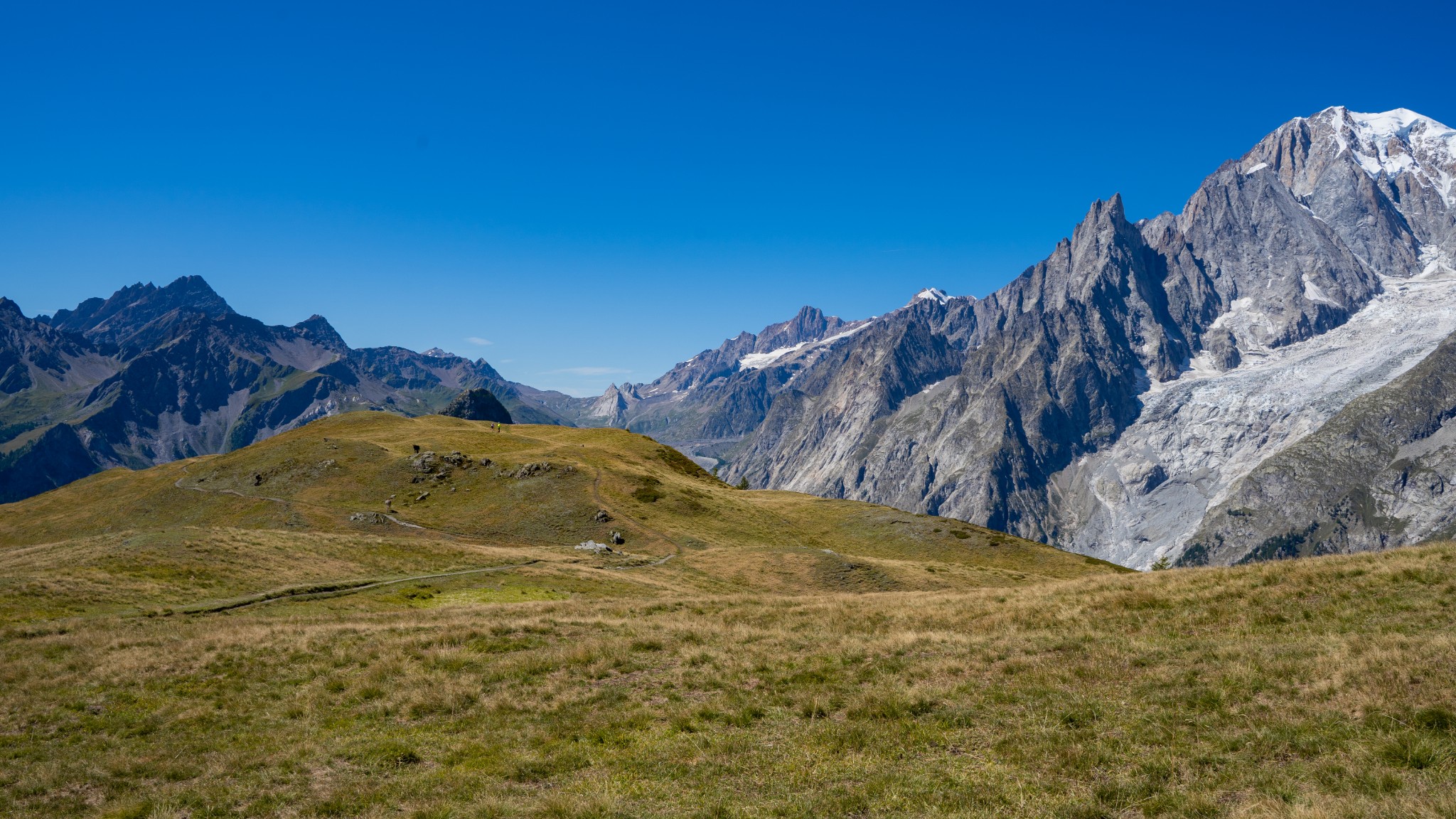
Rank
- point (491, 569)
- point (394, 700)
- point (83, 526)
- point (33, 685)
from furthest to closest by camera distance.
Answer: point (83, 526) → point (491, 569) → point (33, 685) → point (394, 700)

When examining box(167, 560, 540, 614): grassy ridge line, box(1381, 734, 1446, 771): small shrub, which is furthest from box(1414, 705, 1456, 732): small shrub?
box(167, 560, 540, 614): grassy ridge line

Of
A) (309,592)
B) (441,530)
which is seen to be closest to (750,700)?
(309,592)

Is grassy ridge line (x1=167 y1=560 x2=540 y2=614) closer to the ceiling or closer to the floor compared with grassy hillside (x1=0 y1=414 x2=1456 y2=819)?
closer to the floor

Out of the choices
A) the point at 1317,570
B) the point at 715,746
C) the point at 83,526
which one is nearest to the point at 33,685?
the point at 715,746

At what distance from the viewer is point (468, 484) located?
100 meters

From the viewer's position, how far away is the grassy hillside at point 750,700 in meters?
13.7

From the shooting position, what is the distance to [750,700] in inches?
788

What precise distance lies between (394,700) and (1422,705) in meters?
25.7

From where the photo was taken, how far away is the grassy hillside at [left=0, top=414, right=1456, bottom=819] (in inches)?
538

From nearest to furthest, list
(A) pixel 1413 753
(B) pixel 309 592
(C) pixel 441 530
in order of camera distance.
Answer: (A) pixel 1413 753 → (B) pixel 309 592 → (C) pixel 441 530

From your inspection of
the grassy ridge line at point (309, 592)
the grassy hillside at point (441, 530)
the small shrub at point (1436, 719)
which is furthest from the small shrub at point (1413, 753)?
the grassy hillside at point (441, 530)

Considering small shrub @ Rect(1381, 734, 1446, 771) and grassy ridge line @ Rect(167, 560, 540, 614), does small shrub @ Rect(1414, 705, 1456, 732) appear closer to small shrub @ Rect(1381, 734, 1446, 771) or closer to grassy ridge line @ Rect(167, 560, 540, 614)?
small shrub @ Rect(1381, 734, 1446, 771)

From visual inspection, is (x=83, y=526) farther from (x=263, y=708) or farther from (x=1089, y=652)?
(x=1089, y=652)

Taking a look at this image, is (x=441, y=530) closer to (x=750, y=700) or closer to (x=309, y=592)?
(x=309, y=592)
